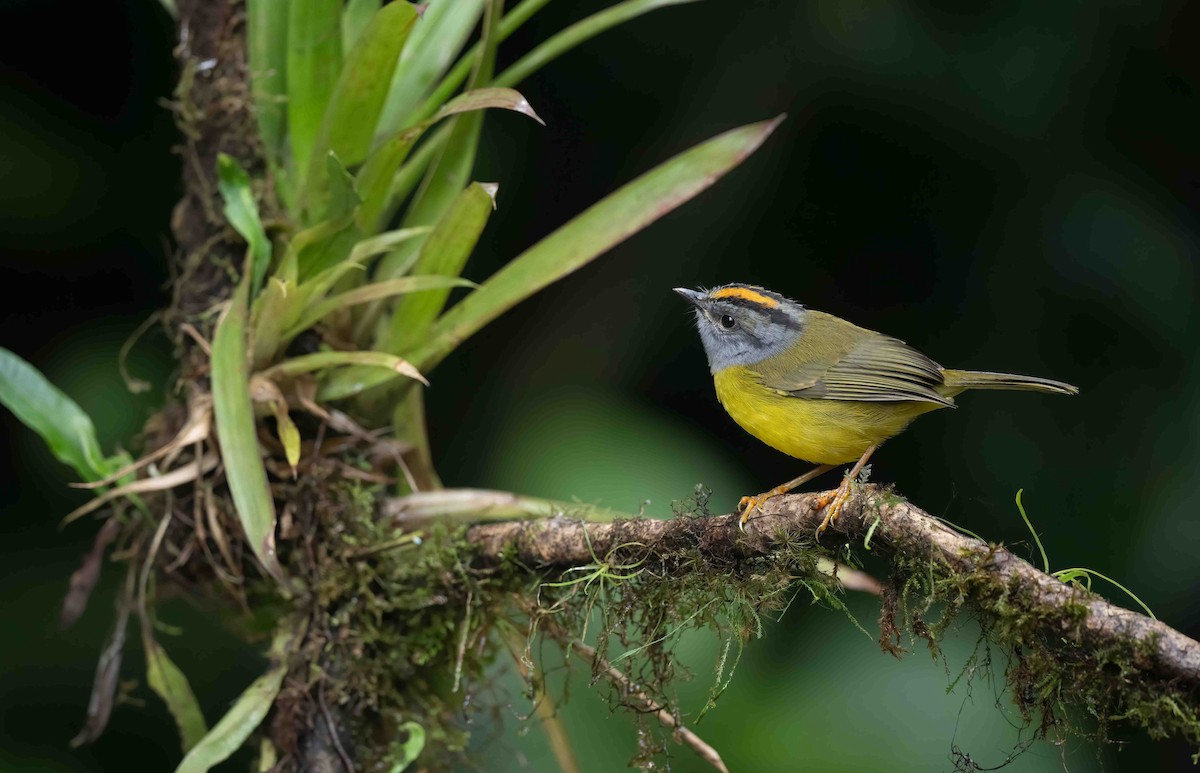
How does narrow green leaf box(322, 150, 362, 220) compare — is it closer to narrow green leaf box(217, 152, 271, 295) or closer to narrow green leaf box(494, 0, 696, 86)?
narrow green leaf box(217, 152, 271, 295)

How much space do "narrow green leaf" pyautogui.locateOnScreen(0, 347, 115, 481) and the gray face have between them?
5.38 ft

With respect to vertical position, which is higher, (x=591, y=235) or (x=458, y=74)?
(x=458, y=74)

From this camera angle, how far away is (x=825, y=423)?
2473mm

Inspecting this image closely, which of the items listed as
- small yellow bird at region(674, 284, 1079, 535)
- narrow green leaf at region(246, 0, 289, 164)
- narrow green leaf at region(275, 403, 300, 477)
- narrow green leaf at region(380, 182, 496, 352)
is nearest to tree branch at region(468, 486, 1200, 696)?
small yellow bird at region(674, 284, 1079, 535)

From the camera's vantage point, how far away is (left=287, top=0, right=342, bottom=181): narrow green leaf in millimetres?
2643

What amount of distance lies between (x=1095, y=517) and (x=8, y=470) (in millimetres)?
3777

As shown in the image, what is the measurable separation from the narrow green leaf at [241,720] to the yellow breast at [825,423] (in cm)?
131

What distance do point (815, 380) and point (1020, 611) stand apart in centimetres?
104

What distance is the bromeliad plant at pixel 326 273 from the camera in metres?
2.46

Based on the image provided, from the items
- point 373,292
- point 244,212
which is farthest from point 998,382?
point 244,212

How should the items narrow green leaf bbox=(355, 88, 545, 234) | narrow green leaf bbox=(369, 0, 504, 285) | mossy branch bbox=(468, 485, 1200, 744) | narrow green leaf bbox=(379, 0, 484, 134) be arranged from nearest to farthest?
mossy branch bbox=(468, 485, 1200, 744) → narrow green leaf bbox=(355, 88, 545, 234) → narrow green leaf bbox=(369, 0, 504, 285) → narrow green leaf bbox=(379, 0, 484, 134)

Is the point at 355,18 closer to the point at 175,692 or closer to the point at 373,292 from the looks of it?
the point at 373,292

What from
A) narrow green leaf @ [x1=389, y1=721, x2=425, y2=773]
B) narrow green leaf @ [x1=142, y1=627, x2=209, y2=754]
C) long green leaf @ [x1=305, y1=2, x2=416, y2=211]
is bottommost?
narrow green leaf @ [x1=142, y1=627, x2=209, y2=754]

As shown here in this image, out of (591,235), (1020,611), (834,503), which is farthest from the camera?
(591,235)
